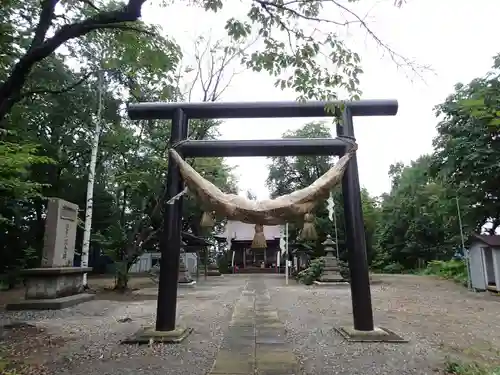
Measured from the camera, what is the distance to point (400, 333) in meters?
6.00

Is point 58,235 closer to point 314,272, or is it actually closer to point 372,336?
point 372,336

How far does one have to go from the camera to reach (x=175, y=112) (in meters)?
6.17

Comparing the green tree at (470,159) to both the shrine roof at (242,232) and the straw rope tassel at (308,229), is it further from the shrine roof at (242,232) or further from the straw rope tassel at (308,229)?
the shrine roof at (242,232)

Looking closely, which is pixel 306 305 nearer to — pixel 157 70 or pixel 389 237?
pixel 157 70

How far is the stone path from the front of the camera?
4.06m

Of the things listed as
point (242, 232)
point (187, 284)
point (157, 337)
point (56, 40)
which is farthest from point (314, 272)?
point (242, 232)

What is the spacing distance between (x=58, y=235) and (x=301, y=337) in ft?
25.0

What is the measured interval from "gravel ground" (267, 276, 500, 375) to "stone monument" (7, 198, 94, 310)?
5.78 metres

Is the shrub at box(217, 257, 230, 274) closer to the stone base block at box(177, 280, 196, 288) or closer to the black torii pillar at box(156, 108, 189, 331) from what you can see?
the stone base block at box(177, 280, 196, 288)

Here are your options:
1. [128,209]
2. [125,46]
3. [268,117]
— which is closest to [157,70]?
[125,46]

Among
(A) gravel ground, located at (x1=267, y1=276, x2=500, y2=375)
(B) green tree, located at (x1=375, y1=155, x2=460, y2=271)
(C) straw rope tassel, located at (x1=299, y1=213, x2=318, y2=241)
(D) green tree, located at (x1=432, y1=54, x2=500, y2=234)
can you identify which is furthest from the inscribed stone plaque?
(B) green tree, located at (x1=375, y1=155, x2=460, y2=271)

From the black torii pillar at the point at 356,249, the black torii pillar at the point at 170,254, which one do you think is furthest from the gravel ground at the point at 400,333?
the black torii pillar at the point at 170,254

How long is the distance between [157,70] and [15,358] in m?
4.41

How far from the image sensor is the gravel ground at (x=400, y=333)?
4.35m
